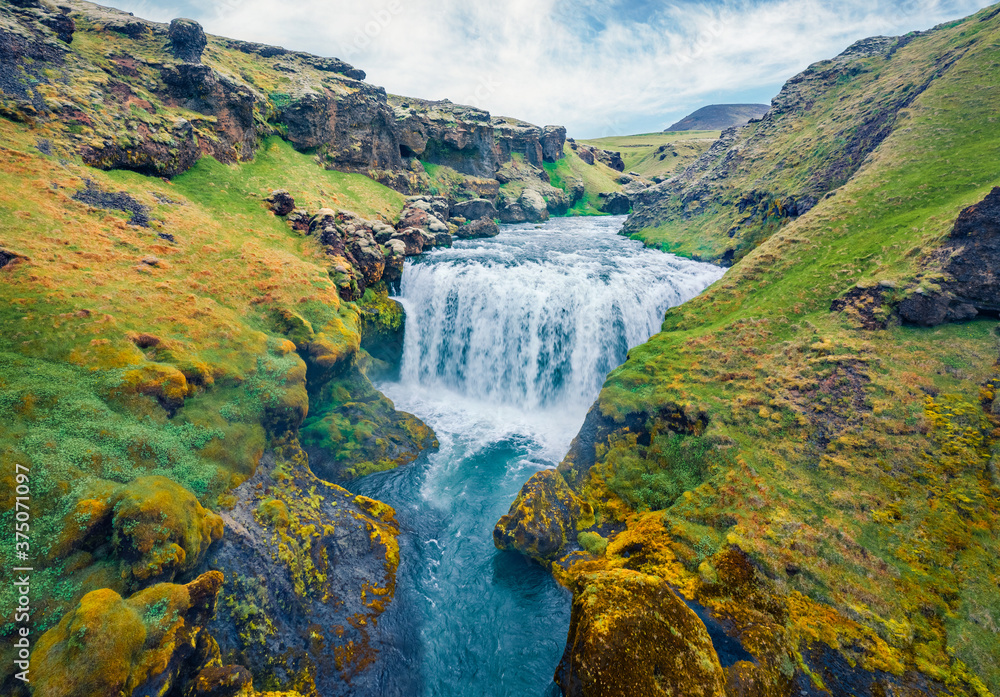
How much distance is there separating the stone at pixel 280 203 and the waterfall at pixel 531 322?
9600mm

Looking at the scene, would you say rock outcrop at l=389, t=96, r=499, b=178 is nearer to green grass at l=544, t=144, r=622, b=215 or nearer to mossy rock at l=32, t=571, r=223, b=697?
green grass at l=544, t=144, r=622, b=215

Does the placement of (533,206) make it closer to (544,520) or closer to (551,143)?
(551,143)

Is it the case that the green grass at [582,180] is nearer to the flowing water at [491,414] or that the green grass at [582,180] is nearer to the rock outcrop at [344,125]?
the rock outcrop at [344,125]

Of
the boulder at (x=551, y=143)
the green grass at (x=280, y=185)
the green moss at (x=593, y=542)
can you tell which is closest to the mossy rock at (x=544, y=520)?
the green moss at (x=593, y=542)

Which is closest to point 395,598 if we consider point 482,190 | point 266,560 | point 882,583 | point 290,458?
point 266,560

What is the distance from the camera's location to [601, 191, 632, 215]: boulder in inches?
3201

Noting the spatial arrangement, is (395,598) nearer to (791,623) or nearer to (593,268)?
(791,623)

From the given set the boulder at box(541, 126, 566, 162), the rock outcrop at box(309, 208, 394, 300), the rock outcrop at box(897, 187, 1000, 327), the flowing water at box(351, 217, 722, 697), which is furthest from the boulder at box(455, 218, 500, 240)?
the boulder at box(541, 126, 566, 162)

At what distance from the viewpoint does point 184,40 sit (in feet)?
104

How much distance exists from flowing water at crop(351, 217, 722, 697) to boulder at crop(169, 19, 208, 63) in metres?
24.8

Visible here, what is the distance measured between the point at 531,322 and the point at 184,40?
1468 inches

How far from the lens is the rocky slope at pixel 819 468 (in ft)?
26.9

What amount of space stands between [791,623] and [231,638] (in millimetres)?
13301

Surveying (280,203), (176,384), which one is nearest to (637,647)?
(176,384)
